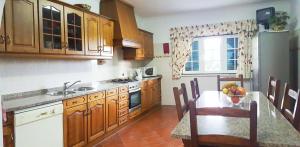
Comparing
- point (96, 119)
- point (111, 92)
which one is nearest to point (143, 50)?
point (111, 92)

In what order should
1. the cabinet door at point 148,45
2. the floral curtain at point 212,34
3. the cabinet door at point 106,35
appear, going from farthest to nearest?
the cabinet door at point 148,45
the floral curtain at point 212,34
the cabinet door at point 106,35

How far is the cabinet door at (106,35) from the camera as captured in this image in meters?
3.60

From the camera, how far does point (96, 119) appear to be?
120 inches

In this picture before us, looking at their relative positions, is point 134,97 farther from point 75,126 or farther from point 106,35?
point 75,126

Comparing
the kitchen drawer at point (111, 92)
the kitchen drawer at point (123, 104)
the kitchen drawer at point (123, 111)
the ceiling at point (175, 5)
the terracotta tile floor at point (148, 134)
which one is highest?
the ceiling at point (175, 5)

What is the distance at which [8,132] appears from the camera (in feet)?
6.32

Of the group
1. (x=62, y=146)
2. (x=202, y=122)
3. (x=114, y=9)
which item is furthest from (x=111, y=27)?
(x=202, y=122)

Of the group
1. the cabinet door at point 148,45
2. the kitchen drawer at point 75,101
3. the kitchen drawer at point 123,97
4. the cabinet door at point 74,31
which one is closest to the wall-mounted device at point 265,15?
the cabinet door at point 148,45

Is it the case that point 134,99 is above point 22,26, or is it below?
below

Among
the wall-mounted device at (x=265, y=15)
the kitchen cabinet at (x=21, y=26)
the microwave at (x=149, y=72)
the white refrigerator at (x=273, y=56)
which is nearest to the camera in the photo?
the kitchen cabinet at (x=21, y=26)

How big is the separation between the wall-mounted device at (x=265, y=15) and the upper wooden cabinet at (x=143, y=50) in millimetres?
2432

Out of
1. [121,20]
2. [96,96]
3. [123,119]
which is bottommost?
[123,119]

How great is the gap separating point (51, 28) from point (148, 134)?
7.01ft

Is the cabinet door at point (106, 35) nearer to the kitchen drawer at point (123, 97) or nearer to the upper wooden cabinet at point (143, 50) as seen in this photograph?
the kitchen drawer at point (123, 97)
